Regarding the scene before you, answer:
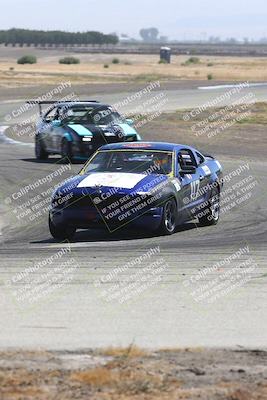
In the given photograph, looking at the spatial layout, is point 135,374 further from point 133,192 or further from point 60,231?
point 60,231

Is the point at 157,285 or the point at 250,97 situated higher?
the point at 157,285

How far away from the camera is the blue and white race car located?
42.3ft

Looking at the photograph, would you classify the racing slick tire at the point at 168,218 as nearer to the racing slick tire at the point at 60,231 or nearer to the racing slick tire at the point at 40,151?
the racing slick tire at the point at 60,231

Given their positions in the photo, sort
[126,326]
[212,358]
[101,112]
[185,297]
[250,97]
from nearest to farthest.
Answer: [212,358] < [126,326] < [185,297] < [101,112] < [250,97]

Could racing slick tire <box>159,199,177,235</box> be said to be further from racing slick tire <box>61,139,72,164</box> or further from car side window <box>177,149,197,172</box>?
racing slick tire <box>61,139,72,164</box>

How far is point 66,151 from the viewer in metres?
23.5

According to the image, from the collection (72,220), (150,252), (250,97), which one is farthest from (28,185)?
(250,97)

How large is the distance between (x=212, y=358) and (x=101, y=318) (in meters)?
1.53

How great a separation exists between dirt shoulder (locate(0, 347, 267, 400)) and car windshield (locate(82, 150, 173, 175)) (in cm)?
727

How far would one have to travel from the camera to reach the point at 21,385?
225 inches

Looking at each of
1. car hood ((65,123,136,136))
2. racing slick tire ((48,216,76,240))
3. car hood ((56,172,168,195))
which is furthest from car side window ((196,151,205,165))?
car hood ((65,123,136,136))

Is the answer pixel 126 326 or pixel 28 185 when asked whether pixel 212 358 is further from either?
pixel 28 185

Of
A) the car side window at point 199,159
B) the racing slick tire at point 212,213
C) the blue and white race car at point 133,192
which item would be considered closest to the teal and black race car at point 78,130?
the car side window at point 199,159

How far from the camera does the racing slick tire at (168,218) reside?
13.2 metres
